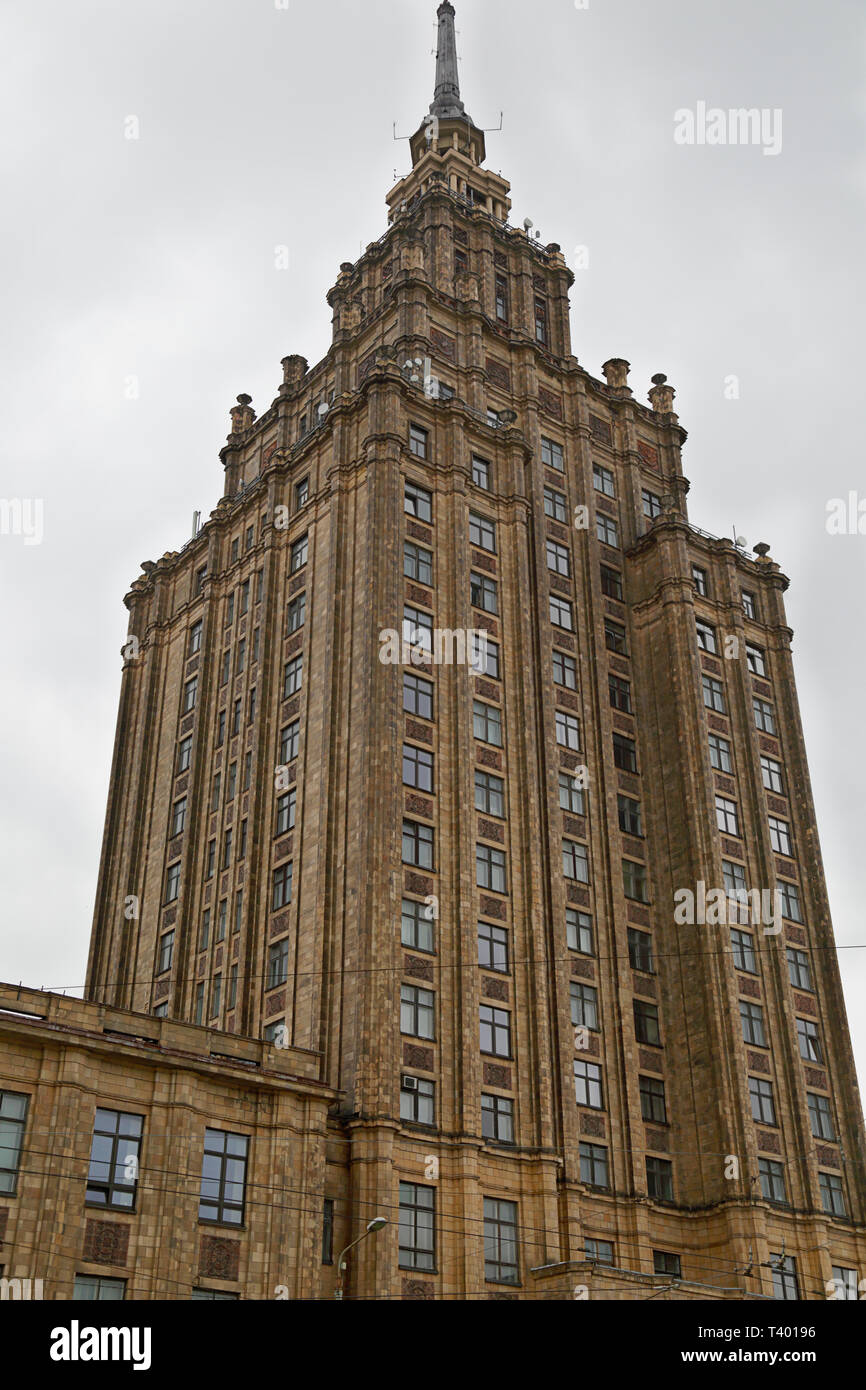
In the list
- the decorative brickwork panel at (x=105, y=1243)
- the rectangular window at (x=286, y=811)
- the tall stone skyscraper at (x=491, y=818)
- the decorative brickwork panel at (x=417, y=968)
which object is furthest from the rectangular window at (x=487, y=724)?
the decorative brickwork panel at (x=105, y=1243)

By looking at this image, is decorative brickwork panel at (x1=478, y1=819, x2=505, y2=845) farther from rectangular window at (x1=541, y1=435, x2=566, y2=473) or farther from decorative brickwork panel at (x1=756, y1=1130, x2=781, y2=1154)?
rectangular window at (x1=541, y1=435, x2=566, y2=473)

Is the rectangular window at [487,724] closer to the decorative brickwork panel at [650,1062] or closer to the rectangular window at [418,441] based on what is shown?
the rectangular window at [418,441]

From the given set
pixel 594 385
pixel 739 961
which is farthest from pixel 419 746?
pixel 594 385

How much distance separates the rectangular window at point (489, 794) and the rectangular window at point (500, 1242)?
17.4 m

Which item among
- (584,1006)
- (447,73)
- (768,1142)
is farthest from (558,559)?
(447,73)

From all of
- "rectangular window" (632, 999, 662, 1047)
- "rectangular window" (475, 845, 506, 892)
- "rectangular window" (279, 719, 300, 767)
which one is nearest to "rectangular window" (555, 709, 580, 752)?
"rectangular window" (475, 845, 506, 892)

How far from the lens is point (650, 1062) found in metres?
63.2

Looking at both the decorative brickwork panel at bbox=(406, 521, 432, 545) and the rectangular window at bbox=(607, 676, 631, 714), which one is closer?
the decorative brickwork panel at bbox=(406, 521, 432, 545)

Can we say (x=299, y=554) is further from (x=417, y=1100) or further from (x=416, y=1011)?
(x=417, y=1100)

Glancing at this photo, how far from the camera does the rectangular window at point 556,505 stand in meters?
76.4

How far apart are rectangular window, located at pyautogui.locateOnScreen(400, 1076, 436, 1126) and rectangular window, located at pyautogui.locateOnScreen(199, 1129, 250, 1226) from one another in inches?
299

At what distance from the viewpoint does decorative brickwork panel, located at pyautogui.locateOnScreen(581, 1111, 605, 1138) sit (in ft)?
191

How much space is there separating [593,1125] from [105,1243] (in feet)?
80.7
